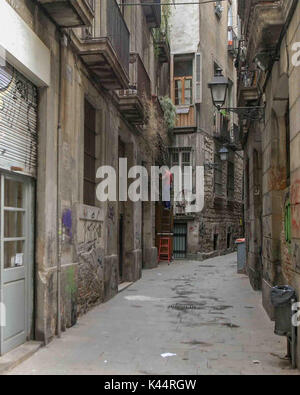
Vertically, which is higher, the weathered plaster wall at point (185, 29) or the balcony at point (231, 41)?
the balcony at point (231, 41)

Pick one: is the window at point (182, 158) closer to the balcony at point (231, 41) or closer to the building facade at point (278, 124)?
the balcony at point (231, 41)

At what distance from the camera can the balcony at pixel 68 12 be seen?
6.29 m

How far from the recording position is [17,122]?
595 centimetres

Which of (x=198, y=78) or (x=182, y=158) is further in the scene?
(x=182, y=158)

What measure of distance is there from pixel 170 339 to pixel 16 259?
2.54 metres

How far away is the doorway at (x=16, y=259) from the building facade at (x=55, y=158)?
0.5 inches

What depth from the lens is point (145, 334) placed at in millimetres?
7355

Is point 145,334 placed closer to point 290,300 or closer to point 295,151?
point 290,300

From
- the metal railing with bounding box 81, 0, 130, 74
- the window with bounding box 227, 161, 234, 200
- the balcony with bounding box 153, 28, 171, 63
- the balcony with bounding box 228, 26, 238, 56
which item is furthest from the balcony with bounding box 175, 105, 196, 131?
the metal railing with bounding box 81, 0, 130, 74

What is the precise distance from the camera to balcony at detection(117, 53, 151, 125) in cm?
1146

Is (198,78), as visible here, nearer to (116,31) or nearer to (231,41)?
(231,41)

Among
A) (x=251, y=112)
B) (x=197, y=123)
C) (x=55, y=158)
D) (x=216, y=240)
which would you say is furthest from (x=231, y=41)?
(x=55, y=158)

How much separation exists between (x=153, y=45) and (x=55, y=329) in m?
12.4

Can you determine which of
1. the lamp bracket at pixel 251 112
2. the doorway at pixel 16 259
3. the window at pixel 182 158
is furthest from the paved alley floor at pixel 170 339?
the window at pixel 182 158
